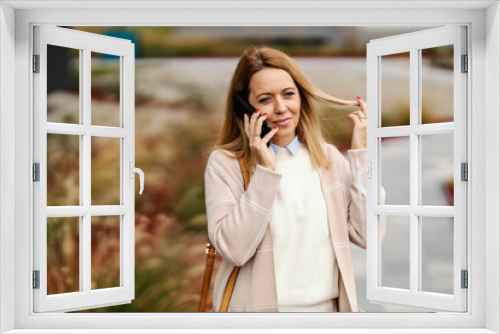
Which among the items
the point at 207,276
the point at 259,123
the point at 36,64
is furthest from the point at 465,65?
the point at 36,64

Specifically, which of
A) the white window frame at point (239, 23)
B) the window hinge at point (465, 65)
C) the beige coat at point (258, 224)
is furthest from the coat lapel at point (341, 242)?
the window hinge at point (465, 65)

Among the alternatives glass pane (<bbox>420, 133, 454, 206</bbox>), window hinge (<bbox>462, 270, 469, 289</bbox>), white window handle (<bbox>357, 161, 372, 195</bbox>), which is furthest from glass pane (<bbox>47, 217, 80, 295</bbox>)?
window hinge (<bbox>462, 270, 469, 289</bbox>)

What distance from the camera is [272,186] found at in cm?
299

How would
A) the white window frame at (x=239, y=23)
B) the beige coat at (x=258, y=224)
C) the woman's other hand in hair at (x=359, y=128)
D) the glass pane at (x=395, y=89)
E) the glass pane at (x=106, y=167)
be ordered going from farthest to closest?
the glass pane at (x=106, y=167)
the glass pane at (x=395, y=89)
the woman's other hand in hair at (x=359, y=128)
the beige coat at (x=258, y=224)
the white window frame at (x=239, y=23)

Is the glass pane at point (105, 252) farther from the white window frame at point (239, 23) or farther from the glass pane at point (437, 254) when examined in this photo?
the glass pane at point (437, 254)

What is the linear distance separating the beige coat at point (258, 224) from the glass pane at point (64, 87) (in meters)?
0.82

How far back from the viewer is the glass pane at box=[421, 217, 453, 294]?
316cm

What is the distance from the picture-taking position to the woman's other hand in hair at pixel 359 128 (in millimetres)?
3219

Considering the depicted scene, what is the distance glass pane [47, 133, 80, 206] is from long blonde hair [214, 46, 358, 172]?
77cm

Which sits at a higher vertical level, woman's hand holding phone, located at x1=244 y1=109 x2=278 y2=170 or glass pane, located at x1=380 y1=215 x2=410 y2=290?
woman's hand holding phone, located at x1=244 y1=109 x2=278 y2=170

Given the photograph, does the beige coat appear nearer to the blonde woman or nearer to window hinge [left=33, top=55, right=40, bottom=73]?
the blonde woman

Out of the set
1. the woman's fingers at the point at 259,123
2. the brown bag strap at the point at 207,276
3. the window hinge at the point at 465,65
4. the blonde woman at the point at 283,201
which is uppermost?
the window hinge at the point at 465,65

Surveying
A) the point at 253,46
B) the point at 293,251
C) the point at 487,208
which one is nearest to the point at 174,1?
the point at 253,46

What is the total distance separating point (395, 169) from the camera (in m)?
3.23
